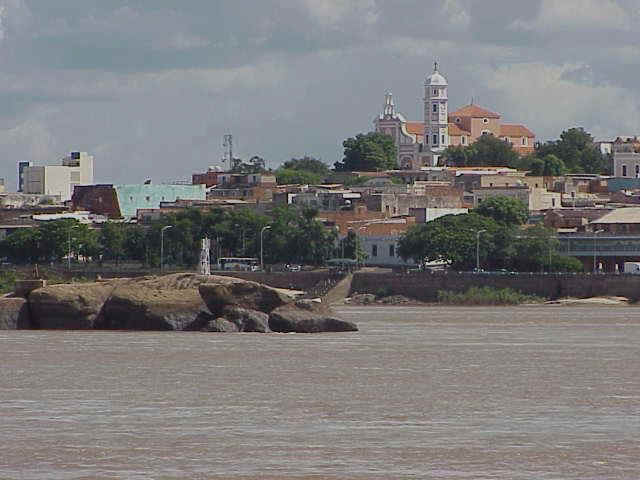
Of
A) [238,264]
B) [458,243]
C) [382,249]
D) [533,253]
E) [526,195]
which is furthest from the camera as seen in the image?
[526,195]

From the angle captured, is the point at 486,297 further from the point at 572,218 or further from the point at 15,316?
the point at 15,316

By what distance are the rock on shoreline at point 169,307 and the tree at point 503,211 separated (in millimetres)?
81572

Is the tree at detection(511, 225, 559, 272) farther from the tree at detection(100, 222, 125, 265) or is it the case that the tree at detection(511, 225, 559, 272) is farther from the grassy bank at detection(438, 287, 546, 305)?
the tree at detection(100, 222, 125, 265)

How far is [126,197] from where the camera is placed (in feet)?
589

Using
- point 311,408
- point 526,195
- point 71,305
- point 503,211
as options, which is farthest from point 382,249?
point 311,408

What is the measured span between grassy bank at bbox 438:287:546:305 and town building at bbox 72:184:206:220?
56.8 meters

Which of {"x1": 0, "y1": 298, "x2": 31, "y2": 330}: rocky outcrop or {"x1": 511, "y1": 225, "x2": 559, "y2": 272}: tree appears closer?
{"x1": 0, "y1": 298, "x2": 31, "y2": 330}: rocky outcrop

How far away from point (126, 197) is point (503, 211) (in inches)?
1698

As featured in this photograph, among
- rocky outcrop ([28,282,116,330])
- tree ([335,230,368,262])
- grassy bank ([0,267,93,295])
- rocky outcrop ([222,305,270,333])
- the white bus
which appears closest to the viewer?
rocky outcrop ([222,305,270,333])

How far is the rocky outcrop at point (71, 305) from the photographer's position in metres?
66.4

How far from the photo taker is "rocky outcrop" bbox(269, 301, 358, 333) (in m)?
66.9

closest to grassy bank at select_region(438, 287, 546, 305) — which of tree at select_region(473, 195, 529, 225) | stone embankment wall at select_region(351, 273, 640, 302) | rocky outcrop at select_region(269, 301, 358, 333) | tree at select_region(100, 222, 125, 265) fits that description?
stone embankment wall at select_region(351, 273, 640, 302)

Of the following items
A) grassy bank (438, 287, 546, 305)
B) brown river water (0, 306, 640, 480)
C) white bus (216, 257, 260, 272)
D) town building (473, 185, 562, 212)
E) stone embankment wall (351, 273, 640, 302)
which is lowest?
brown river water (0, 306, 640, 480)

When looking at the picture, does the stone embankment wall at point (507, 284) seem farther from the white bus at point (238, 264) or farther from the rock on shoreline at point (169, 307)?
the rock on shoreline at point (169, 307)
